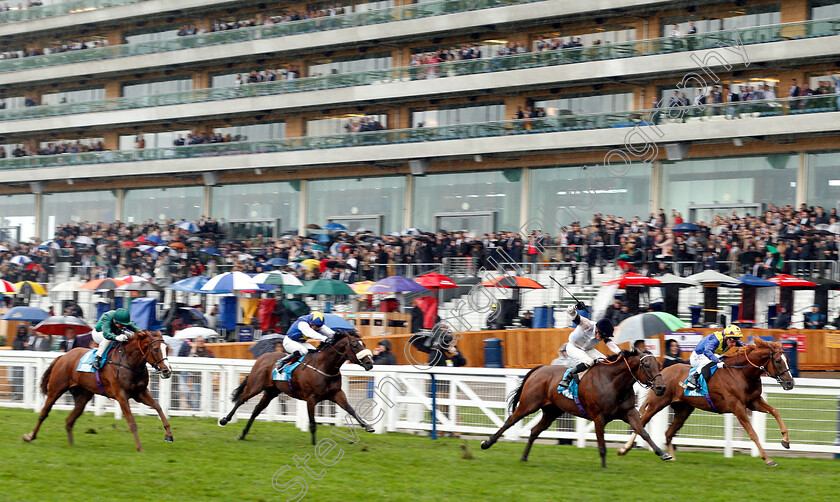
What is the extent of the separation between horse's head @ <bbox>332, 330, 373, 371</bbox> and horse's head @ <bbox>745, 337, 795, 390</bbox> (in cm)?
483

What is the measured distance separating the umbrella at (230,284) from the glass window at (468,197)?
602 inches

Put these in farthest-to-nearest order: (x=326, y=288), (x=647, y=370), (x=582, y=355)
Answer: (x=326, y=288)
(x=582, y=355)
(x=647, y=370)

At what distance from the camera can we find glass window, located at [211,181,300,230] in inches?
1698

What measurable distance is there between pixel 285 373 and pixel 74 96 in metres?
41.1

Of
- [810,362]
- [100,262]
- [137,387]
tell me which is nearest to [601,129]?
[810,362]

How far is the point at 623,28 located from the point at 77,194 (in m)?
28.7

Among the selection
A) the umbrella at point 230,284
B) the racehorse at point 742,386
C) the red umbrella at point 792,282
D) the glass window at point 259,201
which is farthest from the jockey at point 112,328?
the glass window at point 259,201

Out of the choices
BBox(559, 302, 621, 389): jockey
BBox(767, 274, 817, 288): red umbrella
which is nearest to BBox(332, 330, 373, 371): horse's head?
BBox(559, 302, 621, 389): jockey

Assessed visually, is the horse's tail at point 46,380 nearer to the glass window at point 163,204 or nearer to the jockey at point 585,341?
the jockey at point 585,341

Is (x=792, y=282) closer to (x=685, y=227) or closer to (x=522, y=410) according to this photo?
(x=685, y=227)

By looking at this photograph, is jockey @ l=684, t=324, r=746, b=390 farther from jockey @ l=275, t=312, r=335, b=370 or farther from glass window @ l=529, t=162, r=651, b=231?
glass window @ l=529, t=162, r=651, b=231

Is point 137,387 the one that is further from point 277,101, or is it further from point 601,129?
point 277,101

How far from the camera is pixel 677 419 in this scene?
1273cm

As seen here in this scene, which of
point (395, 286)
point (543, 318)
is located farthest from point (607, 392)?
point (395, 286)
